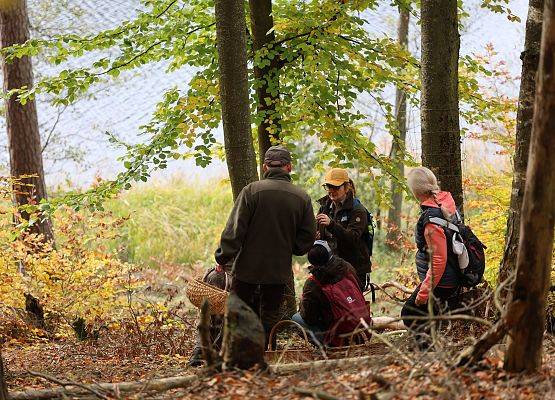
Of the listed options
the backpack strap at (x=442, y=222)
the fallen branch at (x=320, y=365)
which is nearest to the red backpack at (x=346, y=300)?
the backpack strap at (x=442, y=222)

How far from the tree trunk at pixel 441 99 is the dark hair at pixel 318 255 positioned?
164 cm

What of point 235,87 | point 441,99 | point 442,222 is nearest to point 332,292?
point 442,222

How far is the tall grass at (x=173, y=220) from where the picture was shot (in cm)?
1628

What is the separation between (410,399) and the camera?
150 inches

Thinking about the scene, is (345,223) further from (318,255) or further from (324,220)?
(318,255)

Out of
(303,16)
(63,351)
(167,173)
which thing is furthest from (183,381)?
(167,173)

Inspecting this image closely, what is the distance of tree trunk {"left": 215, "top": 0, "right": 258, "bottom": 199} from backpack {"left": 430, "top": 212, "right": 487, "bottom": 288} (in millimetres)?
2328

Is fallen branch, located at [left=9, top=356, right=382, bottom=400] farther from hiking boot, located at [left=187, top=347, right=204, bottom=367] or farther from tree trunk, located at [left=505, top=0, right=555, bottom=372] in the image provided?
hiking boot, located at [left=187, top=347, right=204, bottom=367]

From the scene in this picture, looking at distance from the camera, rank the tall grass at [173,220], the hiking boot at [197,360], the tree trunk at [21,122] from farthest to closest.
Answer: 1. the tall grass at [173,220]
2. the tree trunk at [21,122]
3. the hiking boot at [197,360]

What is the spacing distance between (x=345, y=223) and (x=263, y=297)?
1.00 m

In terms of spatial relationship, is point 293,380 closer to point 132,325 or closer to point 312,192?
point 132,325

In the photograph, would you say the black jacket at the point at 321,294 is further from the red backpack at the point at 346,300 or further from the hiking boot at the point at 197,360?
the hiking boot at the point at 197,360

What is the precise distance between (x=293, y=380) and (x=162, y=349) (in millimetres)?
4050

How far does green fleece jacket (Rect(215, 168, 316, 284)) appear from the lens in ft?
20.3
